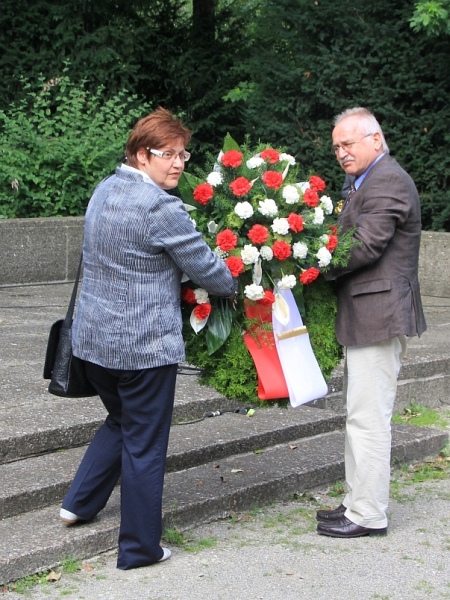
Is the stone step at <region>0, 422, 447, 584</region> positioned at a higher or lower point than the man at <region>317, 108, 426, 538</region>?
lower

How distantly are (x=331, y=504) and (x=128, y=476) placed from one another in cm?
150

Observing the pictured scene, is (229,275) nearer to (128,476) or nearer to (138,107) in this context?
(128,476)

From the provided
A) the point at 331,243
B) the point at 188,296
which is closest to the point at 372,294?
the point at 331,243

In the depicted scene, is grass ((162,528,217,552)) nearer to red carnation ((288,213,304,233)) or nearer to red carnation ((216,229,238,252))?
red carnation ((216,229,238,252))

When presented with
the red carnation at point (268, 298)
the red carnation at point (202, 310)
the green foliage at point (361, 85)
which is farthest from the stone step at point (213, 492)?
the green foliage at point (361, 85)

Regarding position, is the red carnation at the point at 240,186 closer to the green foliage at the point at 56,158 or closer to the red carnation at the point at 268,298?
the red carnation at the point at 268,298

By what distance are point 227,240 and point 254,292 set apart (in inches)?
9.6

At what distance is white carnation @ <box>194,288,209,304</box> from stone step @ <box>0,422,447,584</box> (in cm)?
105

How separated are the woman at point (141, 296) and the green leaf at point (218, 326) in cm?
19

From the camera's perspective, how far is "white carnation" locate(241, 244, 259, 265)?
435 cm

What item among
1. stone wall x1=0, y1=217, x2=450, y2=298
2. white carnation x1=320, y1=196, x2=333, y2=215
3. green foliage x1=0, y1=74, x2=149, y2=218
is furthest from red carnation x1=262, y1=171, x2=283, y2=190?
green foliage x1=0, y1=74, x2=149, y2=218

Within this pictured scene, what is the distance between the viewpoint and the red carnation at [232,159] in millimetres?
4445

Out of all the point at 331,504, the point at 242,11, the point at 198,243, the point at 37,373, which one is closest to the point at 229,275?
the point at 198,243

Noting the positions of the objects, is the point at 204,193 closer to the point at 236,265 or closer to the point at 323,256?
the point at 236,265
